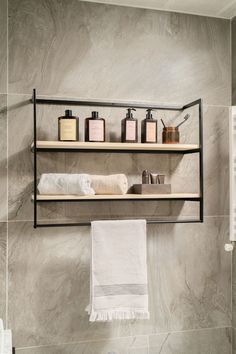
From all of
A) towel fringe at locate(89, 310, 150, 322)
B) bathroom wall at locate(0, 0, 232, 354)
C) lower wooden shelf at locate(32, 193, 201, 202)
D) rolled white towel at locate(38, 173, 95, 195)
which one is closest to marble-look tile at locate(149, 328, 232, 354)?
bathroom wall at locate(0, 0, 232, 354)

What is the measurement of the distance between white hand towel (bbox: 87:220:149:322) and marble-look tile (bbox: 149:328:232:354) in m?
0.29

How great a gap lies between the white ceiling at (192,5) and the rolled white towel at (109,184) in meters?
0.89

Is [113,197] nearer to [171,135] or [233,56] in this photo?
[171,135]

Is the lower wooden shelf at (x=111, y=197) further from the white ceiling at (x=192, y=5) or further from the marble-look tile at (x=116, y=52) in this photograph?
the white ceiling at (x=192, y=5)

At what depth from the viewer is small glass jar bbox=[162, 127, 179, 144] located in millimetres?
1906

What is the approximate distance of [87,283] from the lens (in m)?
1.92

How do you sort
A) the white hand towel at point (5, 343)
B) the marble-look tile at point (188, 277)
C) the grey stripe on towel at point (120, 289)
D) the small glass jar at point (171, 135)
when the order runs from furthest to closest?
the marble-look tile at point (188, 277) → the small glass jar at point (171, 135) → the grey stripe on towel at point (120, 289) → the white hand towel at point (5, 343)

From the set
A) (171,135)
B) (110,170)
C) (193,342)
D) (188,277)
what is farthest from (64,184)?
(193,342)

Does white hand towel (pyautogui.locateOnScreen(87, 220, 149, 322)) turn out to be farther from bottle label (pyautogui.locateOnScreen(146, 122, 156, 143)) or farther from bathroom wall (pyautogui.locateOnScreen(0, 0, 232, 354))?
bottle label (pyautogui.locateOnScreen(146, 122, 156, 143))

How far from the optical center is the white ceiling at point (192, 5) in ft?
6.44

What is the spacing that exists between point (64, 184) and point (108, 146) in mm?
260

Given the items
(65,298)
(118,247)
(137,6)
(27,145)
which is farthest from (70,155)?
(137,6)

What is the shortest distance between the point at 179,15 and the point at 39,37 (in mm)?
744

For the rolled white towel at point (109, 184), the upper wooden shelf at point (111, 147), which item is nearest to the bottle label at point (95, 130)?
the upper wooden shelf at point (111, 147)
